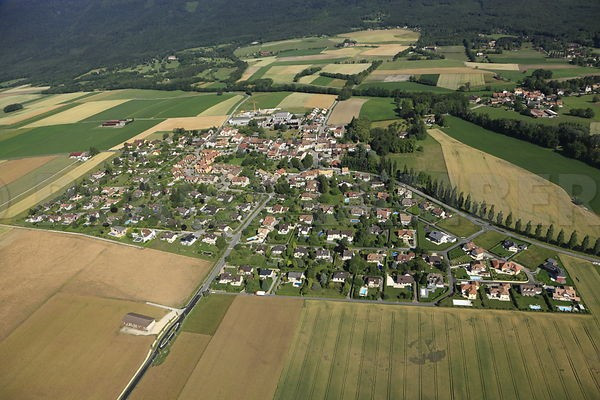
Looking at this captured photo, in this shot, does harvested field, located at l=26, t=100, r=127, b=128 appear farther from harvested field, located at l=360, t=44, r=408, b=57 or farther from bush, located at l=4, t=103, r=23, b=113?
harvested field, located at l=360, t=44, r=408, b=57

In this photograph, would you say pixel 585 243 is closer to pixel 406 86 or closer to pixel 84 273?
pixel 84 273

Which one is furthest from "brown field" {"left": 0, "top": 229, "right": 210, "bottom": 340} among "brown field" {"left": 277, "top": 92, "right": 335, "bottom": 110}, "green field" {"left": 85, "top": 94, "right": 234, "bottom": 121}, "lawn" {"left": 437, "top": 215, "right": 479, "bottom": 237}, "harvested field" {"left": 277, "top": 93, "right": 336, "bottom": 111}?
"brown field" {"left": 277, "top": 92, "right": 335, "bottom": 110}

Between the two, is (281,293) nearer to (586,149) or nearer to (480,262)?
(480,262)

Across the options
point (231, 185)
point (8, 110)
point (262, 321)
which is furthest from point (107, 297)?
point (8, 110)

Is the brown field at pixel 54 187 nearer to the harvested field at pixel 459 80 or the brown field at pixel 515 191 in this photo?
the brown field at pixel 515 191

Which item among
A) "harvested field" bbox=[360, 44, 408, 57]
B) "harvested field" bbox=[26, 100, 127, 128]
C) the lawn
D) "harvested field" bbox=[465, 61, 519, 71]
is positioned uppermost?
"harvested field" bbox=[360, 44, 408, 57]

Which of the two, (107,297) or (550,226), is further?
(550,226)
